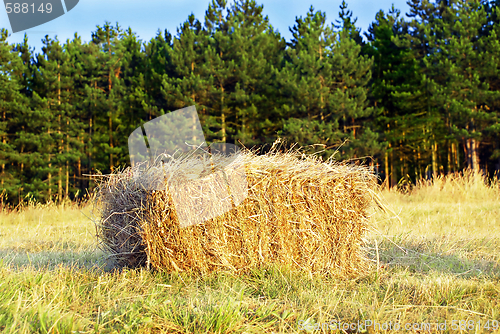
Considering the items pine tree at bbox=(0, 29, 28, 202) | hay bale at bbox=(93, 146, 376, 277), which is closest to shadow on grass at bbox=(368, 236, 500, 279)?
hay bale at bbox=(93, 146, 376, 277)

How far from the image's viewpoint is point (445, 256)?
3.62 m

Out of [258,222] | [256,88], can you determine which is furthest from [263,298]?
[256,88]

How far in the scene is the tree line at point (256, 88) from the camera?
55.1 ft

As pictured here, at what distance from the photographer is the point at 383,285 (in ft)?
8.98

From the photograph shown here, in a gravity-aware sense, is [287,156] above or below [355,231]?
above

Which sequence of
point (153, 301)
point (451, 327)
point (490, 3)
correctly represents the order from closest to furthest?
point (451, 327), point (153, 301), point (490, 3)

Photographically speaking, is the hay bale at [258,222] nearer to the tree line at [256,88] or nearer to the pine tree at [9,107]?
the tree line at [256,88]

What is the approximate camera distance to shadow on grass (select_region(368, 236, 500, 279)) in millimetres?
3128

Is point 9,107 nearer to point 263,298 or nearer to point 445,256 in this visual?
point 263,298

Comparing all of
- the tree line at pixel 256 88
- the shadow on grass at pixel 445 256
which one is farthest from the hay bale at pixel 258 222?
the tree line at pixel 256 88

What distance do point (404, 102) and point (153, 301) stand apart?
2035 cm

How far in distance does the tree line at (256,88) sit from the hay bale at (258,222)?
1239cm

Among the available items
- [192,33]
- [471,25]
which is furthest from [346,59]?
[192,33]

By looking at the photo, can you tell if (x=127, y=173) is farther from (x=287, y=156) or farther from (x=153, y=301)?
(x=287, y=156)
